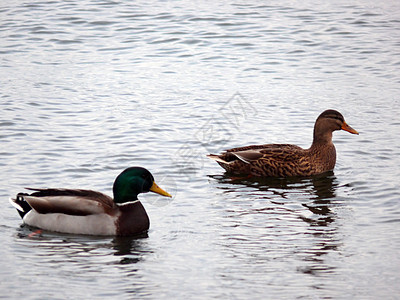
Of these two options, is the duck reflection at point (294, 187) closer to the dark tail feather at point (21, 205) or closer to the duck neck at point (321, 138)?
the duck neck at point (321, 138)

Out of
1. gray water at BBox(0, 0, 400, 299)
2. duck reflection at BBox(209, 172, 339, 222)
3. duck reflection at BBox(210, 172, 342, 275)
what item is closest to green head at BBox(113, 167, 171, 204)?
gray water at BBox(0, 0, 400, 299)

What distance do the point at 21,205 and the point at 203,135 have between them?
4.06 meters

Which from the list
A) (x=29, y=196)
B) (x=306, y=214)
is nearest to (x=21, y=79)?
(x=29, y=196)

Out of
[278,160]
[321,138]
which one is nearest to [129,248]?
[278,160]

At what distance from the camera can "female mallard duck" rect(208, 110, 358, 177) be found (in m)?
11.5

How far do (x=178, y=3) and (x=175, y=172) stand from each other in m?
11.2

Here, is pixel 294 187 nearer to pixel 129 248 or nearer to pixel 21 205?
pixel 129 248

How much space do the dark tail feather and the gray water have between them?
0.17 meters

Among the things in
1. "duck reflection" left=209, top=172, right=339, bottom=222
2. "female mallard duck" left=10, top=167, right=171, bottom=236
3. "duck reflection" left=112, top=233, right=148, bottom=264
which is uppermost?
"female mallard duck" left=10, top=167, right=171, bottom=236

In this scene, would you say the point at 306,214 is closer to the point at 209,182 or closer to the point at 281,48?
the point at 209,182

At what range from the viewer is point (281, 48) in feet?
58.0

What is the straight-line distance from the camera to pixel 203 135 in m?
12.8

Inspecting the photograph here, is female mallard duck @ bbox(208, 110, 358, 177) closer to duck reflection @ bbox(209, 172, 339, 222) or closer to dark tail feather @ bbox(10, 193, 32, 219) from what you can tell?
duck reflection @ bbox(209, 172, 339, 222)

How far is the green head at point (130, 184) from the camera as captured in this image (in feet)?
30.9
